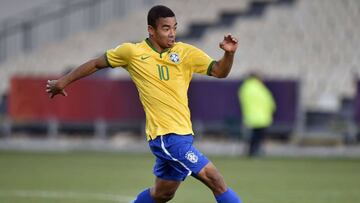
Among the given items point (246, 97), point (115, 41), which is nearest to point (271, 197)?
point (246, 97)

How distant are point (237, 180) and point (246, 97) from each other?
8133mm

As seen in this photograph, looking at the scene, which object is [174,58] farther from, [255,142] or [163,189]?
[255,142]

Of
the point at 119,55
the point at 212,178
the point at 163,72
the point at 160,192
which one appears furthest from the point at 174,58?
the point at 160,192

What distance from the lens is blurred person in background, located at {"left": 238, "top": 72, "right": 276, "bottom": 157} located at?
2608cm

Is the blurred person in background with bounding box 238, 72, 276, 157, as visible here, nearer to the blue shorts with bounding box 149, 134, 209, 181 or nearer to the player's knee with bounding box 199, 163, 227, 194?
the blue shorts with bounding box 149, 134, 209, 181

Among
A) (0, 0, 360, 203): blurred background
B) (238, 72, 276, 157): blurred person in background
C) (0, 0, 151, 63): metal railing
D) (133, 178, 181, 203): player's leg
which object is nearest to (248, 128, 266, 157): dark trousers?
(238, 72, 276, 157): blurred person in background

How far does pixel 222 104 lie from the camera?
29.1 m

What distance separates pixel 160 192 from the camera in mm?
10016

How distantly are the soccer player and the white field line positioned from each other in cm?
482

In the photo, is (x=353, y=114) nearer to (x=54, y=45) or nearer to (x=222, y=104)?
(x=222, y=104)

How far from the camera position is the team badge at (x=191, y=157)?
31.3ft

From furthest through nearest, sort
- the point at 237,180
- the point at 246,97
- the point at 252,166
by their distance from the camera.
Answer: the point at 246,97 < the point at 252,166 < the point at 237,180

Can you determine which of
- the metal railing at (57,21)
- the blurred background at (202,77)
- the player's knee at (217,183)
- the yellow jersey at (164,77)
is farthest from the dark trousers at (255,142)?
the player's knee at (217,183)

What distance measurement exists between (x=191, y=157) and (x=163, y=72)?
0.82 m
